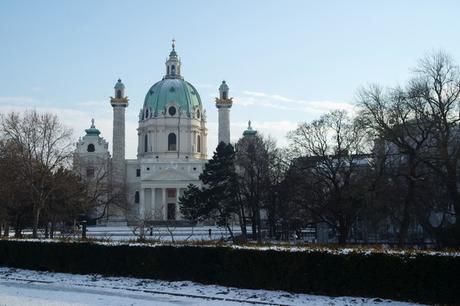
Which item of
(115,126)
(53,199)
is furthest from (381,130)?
(115,126)

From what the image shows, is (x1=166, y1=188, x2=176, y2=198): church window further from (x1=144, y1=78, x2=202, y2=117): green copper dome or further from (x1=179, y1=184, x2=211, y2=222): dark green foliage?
(x1=179, y1=184, x2=211, y2=222): dark green foliage

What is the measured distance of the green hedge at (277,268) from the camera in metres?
18.6

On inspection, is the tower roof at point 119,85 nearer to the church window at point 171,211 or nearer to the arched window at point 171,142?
the arched window at point 171,142

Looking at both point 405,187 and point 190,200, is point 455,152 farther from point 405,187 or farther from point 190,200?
point 190,200

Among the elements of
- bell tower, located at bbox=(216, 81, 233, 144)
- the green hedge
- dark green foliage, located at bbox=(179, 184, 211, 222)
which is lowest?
the green hedge

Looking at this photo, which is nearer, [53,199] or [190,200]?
[53,199]

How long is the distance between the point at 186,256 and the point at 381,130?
1690 cm

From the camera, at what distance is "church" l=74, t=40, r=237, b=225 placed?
344 ft

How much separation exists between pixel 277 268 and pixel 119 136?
85.5m

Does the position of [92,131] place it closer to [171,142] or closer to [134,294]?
[171,142]

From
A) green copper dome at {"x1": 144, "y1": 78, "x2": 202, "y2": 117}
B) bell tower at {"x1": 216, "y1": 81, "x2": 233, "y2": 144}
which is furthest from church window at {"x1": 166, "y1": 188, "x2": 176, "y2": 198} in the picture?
green copper dome at {"x1": 144, "y1": 78, "x2": 202, "y2": 117}

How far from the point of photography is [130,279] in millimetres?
25141

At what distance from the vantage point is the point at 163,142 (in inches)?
4358

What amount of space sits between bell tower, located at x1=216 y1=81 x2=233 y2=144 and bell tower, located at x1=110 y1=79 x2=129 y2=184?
1658 cm
